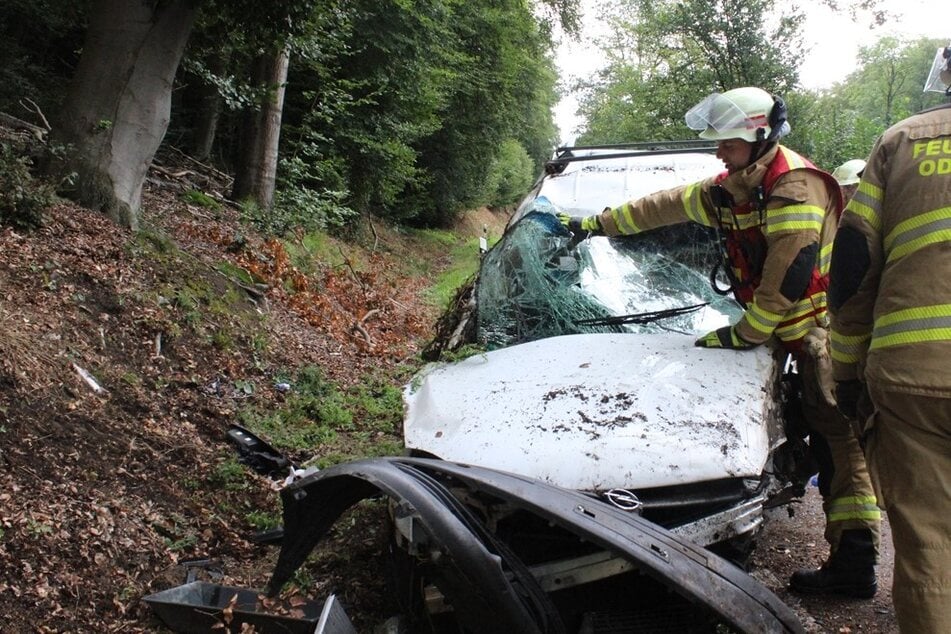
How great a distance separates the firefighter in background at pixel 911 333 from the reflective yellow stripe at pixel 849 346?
0.10 meters

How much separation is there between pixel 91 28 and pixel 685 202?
4760mm

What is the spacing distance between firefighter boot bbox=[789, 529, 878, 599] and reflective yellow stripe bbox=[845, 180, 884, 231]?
1496mm

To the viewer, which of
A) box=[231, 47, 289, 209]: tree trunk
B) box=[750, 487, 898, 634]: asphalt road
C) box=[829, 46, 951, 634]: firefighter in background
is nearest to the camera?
box=[829, 46, 951, 634]: firefighter in background

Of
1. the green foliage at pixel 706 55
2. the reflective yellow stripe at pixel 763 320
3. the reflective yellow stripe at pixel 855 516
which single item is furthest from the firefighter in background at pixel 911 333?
the green foliage at pixel 706 55

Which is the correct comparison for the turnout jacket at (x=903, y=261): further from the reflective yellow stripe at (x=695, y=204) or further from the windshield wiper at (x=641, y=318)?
the reflective yellow stripe at (x=695, y=204)

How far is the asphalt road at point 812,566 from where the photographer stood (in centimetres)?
277

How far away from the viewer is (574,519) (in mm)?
1813

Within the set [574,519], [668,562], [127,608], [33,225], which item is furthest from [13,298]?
[668,562]

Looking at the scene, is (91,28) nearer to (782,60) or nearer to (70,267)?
(70,267)

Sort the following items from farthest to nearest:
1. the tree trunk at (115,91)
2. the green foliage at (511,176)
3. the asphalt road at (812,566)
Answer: the green foliage at (511,176)
the tree trunk at (115,91)
the asphalt road at (812,566)

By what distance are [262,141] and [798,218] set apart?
7800mm

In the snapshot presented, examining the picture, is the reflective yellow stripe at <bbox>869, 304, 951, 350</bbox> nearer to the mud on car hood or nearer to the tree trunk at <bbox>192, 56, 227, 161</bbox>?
the mud on car hood

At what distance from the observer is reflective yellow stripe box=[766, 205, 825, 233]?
2.82 m

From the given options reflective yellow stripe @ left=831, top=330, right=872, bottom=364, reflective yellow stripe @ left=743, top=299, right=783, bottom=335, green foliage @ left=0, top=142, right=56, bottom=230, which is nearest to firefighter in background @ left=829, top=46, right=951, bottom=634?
reflective yellow stripe @ left=831, top=330, right=872, bottom=364
